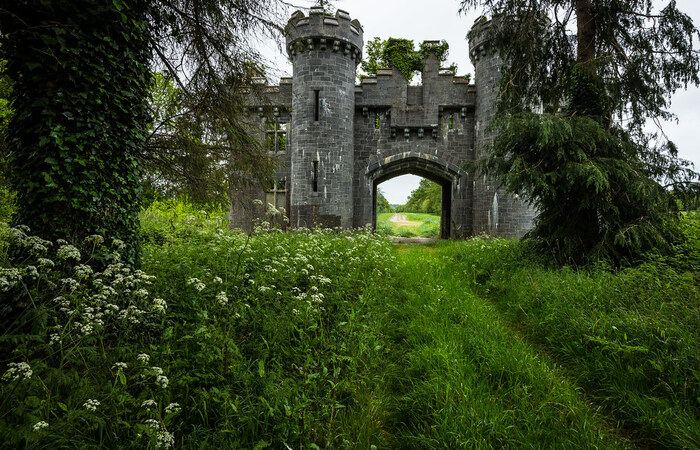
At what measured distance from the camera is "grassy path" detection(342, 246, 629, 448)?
6.36ft

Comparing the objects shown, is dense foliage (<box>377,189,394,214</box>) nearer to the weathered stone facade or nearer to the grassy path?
the weathered stone facade

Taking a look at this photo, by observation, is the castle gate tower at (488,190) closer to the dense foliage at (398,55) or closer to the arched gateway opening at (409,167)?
the arched gateway opening at (409,167)

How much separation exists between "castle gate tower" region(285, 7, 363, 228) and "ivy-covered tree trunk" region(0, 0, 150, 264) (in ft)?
29.7

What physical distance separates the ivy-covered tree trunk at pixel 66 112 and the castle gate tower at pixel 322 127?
29.7 feet

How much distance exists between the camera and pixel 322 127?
39.7 feet

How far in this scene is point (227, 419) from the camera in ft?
5.62

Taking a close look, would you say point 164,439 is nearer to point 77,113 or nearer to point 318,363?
point 318,363

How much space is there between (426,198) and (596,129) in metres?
40.1

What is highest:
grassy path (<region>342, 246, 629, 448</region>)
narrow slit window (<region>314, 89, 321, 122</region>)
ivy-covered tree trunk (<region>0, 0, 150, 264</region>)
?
narrow slit window (<region>314, 89, 321, 122</region>)

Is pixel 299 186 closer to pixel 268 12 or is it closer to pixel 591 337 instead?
pixel 268 12

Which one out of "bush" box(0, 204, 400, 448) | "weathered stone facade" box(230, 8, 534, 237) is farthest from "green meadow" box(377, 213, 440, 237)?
"bush" box(0, 204, 400, 448)

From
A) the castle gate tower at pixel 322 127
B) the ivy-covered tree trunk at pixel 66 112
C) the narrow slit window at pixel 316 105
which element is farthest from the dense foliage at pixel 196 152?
the narrow slit window at pixel 316 105

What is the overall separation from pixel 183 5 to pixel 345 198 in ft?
29.1

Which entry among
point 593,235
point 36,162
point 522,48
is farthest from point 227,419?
point 522,48
